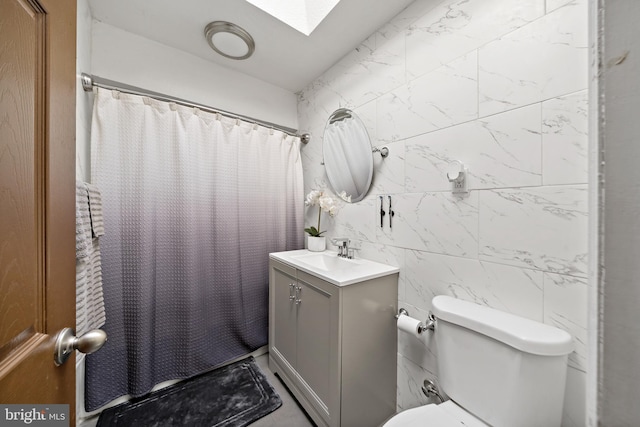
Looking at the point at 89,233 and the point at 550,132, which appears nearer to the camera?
the point at 550,132

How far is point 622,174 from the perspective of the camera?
0.66 feet

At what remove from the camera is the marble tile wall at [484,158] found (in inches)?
31.2

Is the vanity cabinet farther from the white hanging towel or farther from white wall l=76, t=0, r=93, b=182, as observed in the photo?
white wall l=76, t=0, r=93, b=182

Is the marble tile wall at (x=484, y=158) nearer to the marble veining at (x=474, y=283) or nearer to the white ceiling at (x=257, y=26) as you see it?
the marble veining at (x=474, y=283)

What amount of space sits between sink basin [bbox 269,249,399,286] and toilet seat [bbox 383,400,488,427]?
51 centimetres

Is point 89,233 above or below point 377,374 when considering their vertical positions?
above

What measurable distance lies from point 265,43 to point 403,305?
183 centimetres

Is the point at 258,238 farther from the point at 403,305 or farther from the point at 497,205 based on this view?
the point at 497,205

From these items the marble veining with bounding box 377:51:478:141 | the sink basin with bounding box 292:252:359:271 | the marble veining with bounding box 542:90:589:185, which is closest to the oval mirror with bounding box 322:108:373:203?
the marble veining with bounding box 377:51:478:141

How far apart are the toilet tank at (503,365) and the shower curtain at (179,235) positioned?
1.39 meters

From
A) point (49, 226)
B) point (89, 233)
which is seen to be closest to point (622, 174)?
point (49, 226)

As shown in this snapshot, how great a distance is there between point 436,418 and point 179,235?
1.66m

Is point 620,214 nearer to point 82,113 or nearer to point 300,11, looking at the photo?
point 300,11

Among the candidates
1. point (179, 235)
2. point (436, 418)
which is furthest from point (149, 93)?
point (436, 418)
